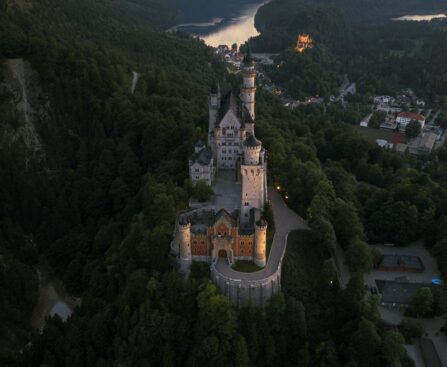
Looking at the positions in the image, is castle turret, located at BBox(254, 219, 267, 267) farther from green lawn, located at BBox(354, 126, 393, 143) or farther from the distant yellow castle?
the distant yellow castle

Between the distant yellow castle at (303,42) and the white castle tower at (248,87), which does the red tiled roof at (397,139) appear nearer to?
the white castle tower at (248,87)

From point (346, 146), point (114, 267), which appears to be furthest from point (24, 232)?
point (346, 146)

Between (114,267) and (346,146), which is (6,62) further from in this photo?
(346,146)

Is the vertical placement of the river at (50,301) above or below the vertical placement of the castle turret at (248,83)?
below

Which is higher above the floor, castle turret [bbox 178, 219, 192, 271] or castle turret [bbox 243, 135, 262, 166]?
castle turret [bbox 243, 135, 262, 166]

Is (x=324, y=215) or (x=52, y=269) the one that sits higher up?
(x=324, y=215)

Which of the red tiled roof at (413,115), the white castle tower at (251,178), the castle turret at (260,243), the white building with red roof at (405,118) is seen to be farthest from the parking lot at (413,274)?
the red tiled roof at (413,115)

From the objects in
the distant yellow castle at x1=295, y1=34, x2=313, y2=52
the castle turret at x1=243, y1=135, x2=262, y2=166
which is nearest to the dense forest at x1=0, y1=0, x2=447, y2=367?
the castle turret at x1=243, y1=135, x2=262, y2=166
